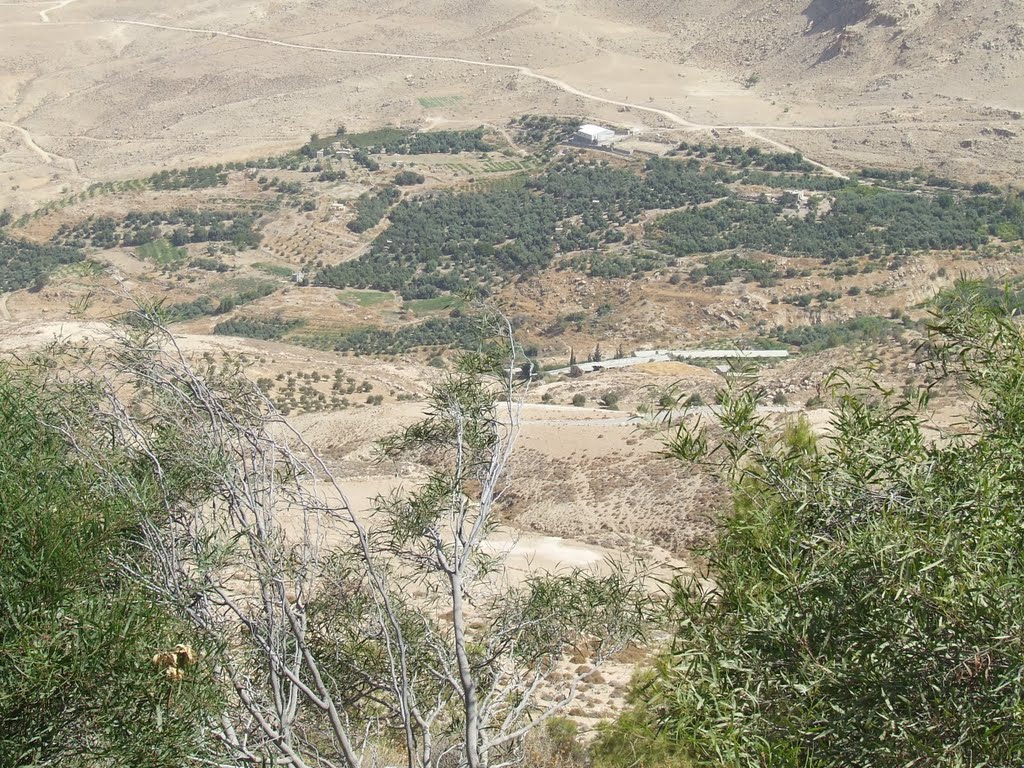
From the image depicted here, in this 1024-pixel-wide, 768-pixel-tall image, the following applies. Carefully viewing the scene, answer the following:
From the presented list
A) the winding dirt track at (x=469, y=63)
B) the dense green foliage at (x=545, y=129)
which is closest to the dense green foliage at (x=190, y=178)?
the winding dirt track at (x=469, y=63)

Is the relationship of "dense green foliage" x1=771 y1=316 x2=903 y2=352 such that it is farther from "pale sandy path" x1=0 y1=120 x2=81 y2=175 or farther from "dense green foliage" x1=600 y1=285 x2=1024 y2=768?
"pale sandy path" x1=0 y1=120 x2=81 y2=175

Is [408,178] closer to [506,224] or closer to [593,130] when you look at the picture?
[506,224]

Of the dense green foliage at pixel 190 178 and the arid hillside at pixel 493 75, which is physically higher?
the arid hillside at pixel 493 75

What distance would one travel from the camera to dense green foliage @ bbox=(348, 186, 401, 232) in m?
59.2

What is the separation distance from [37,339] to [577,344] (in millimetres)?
21171

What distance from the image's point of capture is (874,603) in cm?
441

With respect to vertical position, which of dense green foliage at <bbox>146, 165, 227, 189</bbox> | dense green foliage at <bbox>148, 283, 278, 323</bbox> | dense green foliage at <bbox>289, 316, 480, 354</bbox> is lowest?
dense green foliage at <bbox>148, 283, 278, 323</bbox>

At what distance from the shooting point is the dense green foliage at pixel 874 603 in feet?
13.4

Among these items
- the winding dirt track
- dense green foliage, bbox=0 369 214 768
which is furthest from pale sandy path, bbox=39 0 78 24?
dense green foliage, bbox=0 369 214 768

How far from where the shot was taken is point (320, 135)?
72875mm

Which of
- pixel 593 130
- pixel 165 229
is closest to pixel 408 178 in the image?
pixel 593 130

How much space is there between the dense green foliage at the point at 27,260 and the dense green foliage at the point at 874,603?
167 ft

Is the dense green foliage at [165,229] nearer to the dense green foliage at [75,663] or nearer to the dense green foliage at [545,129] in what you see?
the dense green foliage at [545,129]

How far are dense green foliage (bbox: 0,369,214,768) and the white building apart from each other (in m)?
64.0
